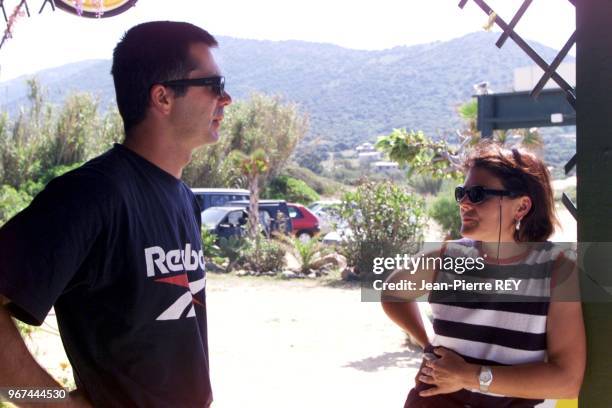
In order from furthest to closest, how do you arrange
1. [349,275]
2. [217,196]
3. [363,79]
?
1. [363,79]
2. [217,196]
3. [349,275]

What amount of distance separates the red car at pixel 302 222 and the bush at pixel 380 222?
670 cm

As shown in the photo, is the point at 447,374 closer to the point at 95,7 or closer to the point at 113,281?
the point at 113,281

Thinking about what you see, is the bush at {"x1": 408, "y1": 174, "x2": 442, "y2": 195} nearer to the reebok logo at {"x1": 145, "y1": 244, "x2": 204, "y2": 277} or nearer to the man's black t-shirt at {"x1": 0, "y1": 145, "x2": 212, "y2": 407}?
the reebok logo at {"x1": 145, "y1": 244, "x2": 204, "y2": 277}

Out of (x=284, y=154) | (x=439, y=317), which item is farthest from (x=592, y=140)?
(x=284, y=154)

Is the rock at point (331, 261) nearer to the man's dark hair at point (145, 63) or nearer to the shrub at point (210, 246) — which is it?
the shrub at point (210, 246)

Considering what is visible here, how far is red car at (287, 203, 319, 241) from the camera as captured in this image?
2159cm

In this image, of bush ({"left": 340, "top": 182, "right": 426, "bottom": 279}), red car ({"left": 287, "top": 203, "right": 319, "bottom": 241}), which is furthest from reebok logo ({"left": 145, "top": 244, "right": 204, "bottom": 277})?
red car ({"left": 287, "top": 203, "right": 319, "bottom": 241})

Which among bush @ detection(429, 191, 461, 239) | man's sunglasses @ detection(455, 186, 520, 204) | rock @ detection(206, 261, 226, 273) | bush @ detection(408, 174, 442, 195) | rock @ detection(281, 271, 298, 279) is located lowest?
bush @ detection(408, 174, 442, 195)

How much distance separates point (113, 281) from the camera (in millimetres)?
1708

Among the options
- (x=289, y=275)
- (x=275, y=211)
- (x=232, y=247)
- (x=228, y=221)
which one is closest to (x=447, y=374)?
(x=289, y=275)

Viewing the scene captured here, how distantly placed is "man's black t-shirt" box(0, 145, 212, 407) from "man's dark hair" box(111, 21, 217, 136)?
15 cm

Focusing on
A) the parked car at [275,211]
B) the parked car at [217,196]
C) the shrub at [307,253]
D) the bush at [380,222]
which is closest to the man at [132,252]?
the bush at [380,222]

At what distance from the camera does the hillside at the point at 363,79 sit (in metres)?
128

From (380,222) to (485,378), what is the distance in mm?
12408
